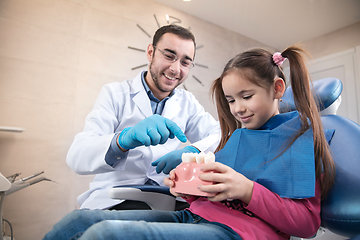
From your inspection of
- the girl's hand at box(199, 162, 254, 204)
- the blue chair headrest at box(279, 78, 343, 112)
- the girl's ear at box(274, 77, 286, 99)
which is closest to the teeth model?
the girl's hand at box(199, 162, 254, 204)

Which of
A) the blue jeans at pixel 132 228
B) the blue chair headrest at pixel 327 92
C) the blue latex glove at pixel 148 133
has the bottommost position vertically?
the blue jeans at pixel 132 228

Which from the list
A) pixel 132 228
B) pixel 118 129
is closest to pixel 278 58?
pixel 132 228

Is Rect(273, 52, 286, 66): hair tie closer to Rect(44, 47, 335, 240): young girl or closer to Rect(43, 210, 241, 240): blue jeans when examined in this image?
Rect(44, 47, 335, 240): young girl

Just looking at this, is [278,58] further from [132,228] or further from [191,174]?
[132,228]

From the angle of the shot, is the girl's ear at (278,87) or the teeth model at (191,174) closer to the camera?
the teeth model at (191,174)

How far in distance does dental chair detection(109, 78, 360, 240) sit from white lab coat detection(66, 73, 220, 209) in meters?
0.21

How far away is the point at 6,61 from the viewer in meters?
1.97

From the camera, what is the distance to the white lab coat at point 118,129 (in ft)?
3.79

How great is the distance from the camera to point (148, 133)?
3.42ft

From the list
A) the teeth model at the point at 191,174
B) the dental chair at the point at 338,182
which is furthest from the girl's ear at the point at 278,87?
the teeth model at the point at 191,174

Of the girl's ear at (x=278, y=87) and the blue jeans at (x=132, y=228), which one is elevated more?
the girl's ear at (x=278, y=87)

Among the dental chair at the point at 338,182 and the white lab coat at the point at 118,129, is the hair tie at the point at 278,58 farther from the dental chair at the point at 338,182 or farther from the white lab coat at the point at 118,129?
the white lab coat at the point at 118,129

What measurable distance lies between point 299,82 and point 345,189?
397 millimetres

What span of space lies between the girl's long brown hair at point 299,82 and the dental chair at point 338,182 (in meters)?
0.03
